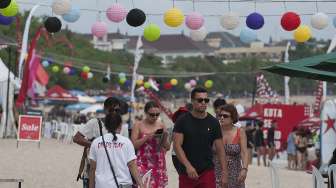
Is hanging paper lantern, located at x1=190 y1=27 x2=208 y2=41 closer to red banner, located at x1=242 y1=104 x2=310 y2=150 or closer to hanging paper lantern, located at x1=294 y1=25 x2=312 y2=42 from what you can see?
hanging paper lantern, located at x1=294 y1=25 x2=312 y2=42

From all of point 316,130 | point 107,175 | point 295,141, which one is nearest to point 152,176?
point 107,175

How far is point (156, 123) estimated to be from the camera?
9.17m

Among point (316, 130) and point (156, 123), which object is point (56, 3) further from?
point (316, 130)

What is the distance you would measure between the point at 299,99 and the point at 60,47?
6516 centimetres

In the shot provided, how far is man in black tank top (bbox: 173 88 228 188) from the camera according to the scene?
8078 mm

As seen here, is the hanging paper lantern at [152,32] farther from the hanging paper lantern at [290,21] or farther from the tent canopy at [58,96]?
the tent canopy at [58,96]

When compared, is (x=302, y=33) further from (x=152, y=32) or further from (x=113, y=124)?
(x=113, y=124)

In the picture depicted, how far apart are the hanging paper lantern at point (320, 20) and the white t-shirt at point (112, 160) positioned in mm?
7563

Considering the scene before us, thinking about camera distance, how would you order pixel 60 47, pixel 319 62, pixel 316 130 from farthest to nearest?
pixel 60 47
pixel 316 130
pixel 319 62

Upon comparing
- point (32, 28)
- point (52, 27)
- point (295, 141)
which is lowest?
point (295, 141)

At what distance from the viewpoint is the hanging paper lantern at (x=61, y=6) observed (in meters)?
13.4

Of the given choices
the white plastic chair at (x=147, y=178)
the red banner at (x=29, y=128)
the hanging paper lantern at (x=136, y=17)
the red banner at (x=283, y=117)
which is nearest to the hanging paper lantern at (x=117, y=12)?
the hanging paper lantern at (x=136, y=17)

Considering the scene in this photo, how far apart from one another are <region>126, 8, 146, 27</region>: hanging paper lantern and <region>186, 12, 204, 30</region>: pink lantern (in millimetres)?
1207

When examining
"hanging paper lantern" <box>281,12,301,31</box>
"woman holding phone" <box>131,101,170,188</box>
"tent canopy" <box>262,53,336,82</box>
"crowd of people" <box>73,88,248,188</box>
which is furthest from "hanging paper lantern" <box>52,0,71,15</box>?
"woman holding phone" <box>131,101,170,188</box>
